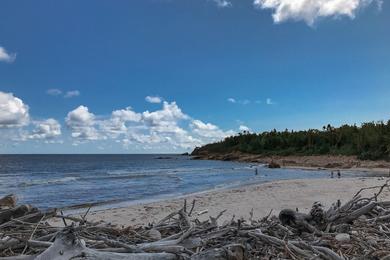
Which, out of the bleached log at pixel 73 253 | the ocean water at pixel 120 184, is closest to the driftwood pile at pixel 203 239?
the bleached log at pixel 73 253

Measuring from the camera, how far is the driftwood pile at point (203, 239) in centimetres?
331

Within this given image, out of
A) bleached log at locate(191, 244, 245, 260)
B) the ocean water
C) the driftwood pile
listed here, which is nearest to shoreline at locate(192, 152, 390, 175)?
the ocean water

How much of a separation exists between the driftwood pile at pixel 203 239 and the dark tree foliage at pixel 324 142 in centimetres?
5199

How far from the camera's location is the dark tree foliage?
56812 millimetres

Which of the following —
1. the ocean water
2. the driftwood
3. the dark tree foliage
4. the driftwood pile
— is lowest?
the ocean water

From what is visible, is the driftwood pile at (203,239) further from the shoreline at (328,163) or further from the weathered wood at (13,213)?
the shoreline at (328,163)

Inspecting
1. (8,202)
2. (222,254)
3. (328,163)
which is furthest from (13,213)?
(328,163)

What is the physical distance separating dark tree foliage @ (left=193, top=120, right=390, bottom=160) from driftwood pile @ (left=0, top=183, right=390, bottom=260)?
52.0 metres

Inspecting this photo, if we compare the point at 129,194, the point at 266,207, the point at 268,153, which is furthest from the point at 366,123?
the point at 266,207

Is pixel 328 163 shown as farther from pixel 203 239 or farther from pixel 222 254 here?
pixel 222 254

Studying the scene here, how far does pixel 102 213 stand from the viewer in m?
14.9

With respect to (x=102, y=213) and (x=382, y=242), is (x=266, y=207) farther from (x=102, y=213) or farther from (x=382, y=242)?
(x=382, y=242)

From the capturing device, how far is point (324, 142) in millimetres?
73312

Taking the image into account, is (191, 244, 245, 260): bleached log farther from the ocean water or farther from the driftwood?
the ocean water
